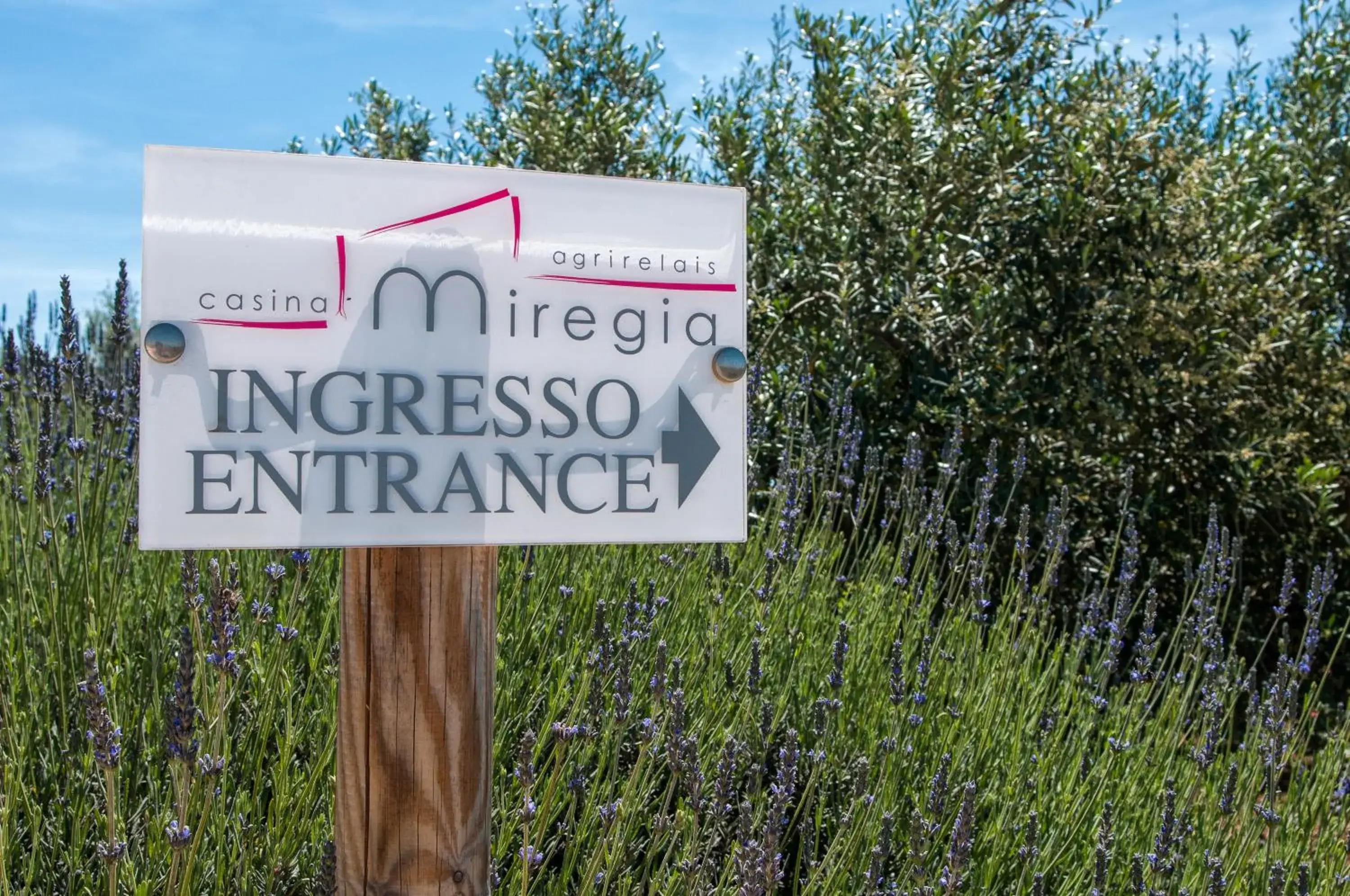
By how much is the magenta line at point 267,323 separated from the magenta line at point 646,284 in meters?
0.33

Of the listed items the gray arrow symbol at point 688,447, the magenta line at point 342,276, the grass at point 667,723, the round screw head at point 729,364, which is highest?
the magenta line at point 342,276

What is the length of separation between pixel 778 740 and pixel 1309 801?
5.65ft

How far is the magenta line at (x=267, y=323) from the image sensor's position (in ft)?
5.40

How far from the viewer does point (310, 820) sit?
2316mm

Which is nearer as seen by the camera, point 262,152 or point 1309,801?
point 262,152

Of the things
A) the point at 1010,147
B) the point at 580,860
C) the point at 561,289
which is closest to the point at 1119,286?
the point at 1010,147

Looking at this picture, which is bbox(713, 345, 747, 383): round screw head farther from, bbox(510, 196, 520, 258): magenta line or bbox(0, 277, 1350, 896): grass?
bbox(0, 277, 1350, 896): grass

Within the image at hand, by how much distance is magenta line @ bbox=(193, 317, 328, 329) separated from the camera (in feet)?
5.40

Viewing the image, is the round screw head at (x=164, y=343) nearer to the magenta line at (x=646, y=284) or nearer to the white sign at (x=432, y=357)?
the white sign at (x=432, y=357)

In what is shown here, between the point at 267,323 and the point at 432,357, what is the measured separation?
0.24m

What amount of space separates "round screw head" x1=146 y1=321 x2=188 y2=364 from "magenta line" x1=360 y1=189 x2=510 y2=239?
302mm

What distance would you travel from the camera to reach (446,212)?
1755 millimetres

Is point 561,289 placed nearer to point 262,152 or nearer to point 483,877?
point 262,152

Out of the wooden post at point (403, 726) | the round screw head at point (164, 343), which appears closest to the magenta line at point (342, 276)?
the round screw head at point (164, 343)
